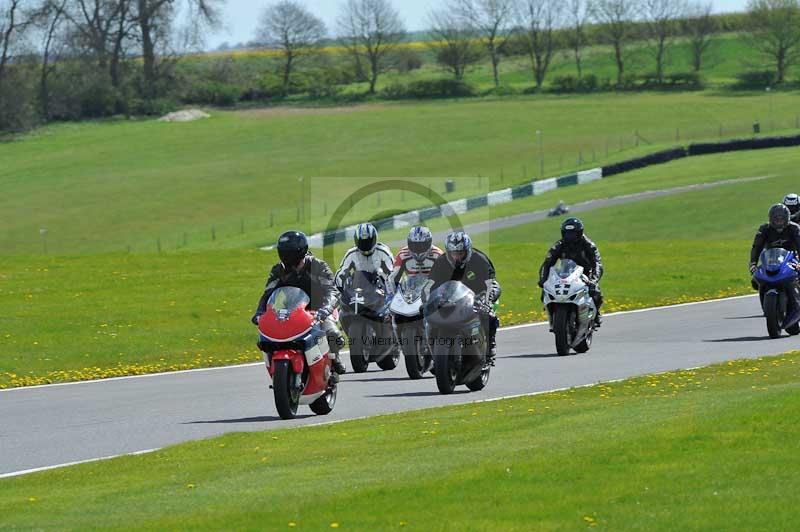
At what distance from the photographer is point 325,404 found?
1523 centimetres

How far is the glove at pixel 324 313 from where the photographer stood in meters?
14.6

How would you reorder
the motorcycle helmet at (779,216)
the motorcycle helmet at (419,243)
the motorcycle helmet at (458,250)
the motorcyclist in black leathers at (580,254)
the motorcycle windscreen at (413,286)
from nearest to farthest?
the motorcycle helmet at (458,250) → the motorcycle windscreen at (413,286) → the motorcycle helmet at (419,243) → the motorcyclist in black leathers at (580,254) → the motorcycle helmet at (779,216)

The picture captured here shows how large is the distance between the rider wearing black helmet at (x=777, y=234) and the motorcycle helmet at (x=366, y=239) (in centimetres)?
629

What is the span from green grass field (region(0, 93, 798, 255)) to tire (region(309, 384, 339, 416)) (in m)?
38.2

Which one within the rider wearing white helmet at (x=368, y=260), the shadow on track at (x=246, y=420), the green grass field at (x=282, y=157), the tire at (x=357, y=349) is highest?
the rider wearing white helmet at (x=368, y=260)

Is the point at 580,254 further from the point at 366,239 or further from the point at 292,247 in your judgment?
the point at 292,247

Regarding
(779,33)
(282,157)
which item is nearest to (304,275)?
(282,157)

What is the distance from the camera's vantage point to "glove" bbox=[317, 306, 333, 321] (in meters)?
14.6

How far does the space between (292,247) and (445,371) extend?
2694 millimetres

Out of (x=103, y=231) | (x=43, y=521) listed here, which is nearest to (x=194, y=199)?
(x=103, y=231)

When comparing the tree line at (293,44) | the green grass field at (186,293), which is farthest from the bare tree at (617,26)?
the green grass field at (186,293)

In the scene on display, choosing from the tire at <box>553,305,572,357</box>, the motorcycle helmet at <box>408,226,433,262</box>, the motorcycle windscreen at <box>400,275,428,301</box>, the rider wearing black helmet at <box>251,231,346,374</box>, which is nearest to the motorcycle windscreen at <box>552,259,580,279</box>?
the tire at <box>553,305,572,357</box>

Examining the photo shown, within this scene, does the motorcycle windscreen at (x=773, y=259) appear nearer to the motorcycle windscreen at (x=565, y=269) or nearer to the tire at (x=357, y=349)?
the motorcycle windscreen at (x=565, y=269)

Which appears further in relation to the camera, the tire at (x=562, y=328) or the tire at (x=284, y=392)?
the tire at (x=562, y=328)
